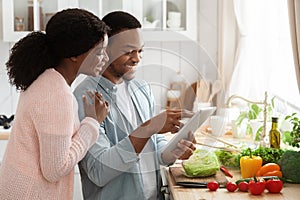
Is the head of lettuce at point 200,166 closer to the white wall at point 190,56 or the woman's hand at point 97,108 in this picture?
the woman's hand at point 97,108

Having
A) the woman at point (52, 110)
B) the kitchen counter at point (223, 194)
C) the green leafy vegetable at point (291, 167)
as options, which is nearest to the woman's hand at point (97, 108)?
the woman at point (52, 110)

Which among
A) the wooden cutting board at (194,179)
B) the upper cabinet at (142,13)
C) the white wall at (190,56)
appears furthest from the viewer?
the white wall at (190,56)

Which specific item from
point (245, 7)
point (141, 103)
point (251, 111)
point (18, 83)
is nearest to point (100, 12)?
point (245, 7)

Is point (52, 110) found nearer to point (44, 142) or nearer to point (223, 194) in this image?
point (44, 142)

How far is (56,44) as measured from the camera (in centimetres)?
203

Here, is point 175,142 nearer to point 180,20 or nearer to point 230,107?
point 230,107

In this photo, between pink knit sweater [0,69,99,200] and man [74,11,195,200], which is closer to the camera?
pink knit sweater [0,69,99,200]

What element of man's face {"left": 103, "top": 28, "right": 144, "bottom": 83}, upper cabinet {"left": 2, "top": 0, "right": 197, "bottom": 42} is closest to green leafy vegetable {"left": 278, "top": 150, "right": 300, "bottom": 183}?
man's face {"left": 103, "top": 28, "right": 144, "bottom": 83}

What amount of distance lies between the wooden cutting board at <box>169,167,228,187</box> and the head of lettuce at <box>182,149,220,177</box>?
2cm

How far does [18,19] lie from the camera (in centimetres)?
408

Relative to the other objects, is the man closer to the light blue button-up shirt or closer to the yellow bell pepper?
the light blue button-up shirt

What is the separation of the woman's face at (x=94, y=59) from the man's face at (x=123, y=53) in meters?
0.08

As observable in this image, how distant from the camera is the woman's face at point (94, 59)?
2.06 meters

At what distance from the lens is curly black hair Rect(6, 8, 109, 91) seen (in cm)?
200
